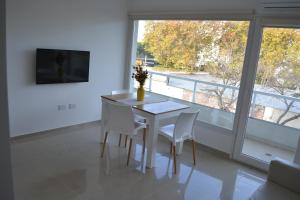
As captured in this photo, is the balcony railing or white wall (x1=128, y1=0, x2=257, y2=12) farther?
white wall (x1=128, y1=0, x2=257, y2=12)

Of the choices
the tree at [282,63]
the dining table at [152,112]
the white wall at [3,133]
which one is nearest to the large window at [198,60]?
the tree at [282,63]

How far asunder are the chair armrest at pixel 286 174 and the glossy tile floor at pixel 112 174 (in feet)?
0.59

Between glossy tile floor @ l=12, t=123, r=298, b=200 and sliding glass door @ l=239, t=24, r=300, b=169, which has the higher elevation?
sliding glass door @ l=239, t=24, r=300, b=169

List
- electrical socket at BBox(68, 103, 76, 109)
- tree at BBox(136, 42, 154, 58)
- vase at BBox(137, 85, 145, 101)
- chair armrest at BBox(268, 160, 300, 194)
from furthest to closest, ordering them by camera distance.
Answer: tree at BBox(136, 42, 154, 58) < electrical socket at BBox(68, 103, 76, 109) < vase at BBox(137, 85, 145, 101) < chair armrest at BBox(268, 160, 300, 194)

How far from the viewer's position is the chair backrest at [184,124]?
3350 millimetres

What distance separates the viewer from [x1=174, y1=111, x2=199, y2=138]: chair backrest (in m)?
3.35

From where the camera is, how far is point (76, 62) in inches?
178

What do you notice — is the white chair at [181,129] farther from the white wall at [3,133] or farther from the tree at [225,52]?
the white wall at [3,133]

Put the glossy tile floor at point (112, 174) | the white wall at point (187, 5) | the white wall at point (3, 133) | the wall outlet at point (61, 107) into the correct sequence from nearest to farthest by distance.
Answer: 1. the white wall at point (3, 133)
2. the glossy tile floor at point (112, 174)
3. the white wall at point (187, 5)
4. the wall outlet at point (61, 107)

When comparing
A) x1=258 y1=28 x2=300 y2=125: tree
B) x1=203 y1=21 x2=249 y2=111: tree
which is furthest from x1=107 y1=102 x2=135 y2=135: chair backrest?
x1=258 y1=28 x2=300 y2=125: tree

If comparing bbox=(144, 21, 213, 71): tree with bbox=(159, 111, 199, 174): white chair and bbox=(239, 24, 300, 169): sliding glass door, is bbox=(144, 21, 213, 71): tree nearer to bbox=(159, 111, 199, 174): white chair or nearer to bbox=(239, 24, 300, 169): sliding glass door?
bbox=(239, 24, 300, 169): sliding glass door

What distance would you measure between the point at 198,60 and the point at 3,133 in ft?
12.9

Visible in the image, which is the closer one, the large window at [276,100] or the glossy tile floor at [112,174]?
the glossy tile floor at [112,174]

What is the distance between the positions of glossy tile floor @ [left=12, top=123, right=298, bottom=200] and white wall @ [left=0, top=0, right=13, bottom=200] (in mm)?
1784
